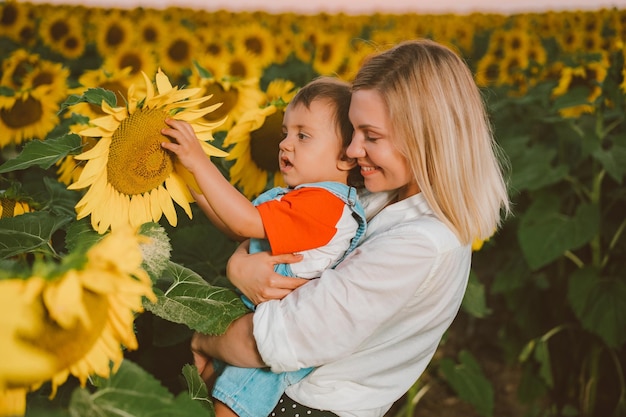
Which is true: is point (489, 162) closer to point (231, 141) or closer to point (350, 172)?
point (350, 172)

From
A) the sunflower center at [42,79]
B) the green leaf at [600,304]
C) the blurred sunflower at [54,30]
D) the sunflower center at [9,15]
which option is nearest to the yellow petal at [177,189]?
the green leaf at [600,304]

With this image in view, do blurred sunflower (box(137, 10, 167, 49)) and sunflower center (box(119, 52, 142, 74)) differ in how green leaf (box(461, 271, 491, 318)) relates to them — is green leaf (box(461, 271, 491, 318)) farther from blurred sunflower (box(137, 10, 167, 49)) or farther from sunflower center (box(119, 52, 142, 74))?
blurred sunflower (box(137, 10, 167, 49))

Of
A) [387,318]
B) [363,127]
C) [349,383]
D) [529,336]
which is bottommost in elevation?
[529,336]

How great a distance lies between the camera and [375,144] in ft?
5.69

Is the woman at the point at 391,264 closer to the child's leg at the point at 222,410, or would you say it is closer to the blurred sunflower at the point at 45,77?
the child's leg at the point at 222,410

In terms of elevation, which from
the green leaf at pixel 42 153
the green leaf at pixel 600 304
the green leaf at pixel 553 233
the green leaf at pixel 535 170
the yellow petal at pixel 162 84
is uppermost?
the yellow petal at pixel 162 84

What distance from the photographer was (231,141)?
2.23 m

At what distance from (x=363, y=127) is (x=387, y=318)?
483 millimetres

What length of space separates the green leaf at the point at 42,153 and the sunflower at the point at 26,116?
60.9 inches

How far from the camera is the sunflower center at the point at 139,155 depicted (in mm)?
1542

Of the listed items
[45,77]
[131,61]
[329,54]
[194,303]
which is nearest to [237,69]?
[131,61]

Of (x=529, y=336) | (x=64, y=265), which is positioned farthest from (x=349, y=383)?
(x=529, y=336)

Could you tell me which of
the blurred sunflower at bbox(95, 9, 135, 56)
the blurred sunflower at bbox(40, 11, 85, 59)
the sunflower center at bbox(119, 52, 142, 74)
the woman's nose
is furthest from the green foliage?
the blurred sunflower at bbox(40, 11, 85, 59)

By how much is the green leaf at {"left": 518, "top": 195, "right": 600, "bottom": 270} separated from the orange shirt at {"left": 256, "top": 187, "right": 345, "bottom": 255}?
1.74 metres
